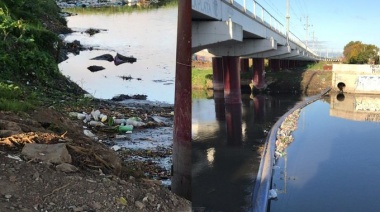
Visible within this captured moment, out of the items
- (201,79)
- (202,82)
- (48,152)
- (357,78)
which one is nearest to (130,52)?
(201,79)

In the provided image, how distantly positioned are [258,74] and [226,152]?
3003 centimetres

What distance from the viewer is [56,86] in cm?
1864

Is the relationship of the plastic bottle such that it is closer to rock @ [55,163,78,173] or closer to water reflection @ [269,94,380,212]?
water reflection @ [269,94,380,212]

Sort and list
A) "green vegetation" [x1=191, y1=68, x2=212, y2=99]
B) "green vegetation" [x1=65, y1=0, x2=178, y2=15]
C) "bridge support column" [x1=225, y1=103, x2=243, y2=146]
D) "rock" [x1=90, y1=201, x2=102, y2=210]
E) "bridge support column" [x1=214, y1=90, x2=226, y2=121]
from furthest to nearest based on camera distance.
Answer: "green vegetation" [x1=65, y1=0, x2=178, y2=15], "green vegetation" [x1=191, y1=68, x2=212, y2=99], "bridge support column" [x1=214, y1=90, x2=226, y2=121], "bridge support column" [x1=225, y1=103, x2=243, y2=146], "rock" [x1=90, y1=201, x2=102, y2=210]

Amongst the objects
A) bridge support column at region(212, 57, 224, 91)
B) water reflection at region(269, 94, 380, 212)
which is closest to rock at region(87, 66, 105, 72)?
bridge support column at region(212, 57, 224, 91)

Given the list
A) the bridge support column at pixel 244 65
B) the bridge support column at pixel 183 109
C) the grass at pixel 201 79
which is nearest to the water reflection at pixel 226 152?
the bridge support column at pixel 183 109

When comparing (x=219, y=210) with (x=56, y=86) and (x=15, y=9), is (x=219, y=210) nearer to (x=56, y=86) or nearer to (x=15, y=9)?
(x=56, y=86)

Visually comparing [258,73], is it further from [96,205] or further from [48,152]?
[96,205]

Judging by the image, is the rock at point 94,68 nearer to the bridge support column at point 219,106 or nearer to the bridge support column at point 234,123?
the bridge support column at point 219,106

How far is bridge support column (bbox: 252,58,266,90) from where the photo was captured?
43.8 m

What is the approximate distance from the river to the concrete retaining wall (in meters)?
17.9

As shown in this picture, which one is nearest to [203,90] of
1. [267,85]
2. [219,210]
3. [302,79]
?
[267,85]

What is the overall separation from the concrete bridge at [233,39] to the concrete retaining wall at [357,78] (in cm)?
652

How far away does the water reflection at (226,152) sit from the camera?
34.1 feet
